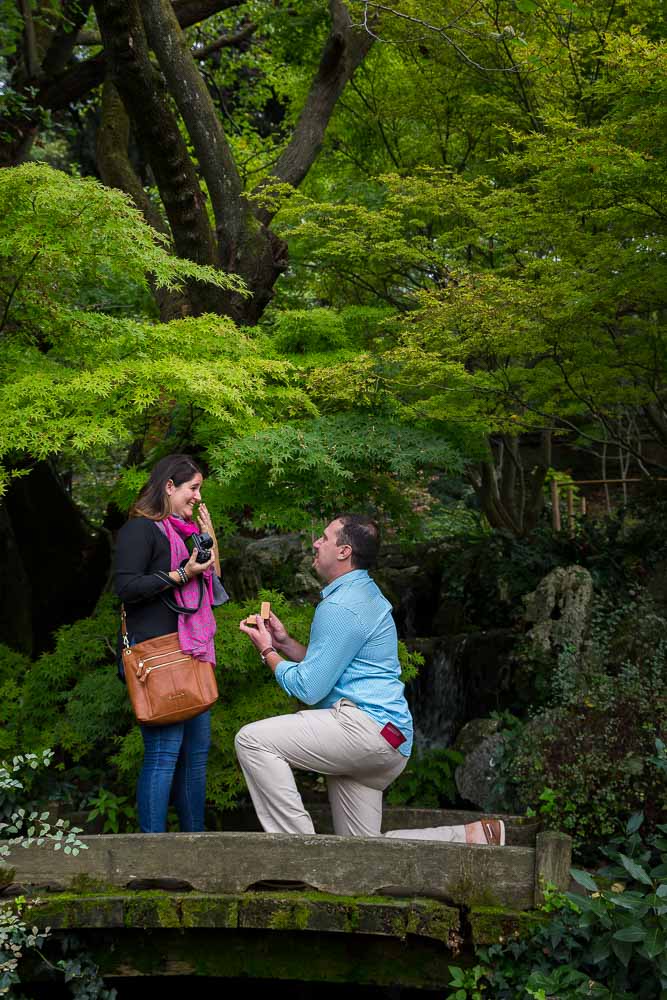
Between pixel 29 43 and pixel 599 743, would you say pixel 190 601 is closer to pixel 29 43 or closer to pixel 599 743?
pixel 599 743

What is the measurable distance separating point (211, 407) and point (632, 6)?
7637 millimetres

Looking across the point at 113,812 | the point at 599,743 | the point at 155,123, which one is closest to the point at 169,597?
the point at 113,812

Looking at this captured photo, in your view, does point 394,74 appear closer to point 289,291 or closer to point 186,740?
point 289,291

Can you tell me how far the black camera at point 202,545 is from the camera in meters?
4.09

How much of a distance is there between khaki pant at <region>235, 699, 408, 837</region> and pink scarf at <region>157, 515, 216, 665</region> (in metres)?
0.46

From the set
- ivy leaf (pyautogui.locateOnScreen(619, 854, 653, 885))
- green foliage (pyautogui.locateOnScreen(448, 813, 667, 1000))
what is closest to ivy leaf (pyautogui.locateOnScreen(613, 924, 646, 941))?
green foliage (pyautogui.locateOnScreen(448, 813, 667, 1000))

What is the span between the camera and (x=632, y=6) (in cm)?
959

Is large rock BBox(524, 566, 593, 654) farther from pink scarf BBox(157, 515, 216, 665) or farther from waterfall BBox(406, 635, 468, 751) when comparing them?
pink scarf BBox(157, 515, 216, 665)

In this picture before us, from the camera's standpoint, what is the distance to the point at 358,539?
4.05m

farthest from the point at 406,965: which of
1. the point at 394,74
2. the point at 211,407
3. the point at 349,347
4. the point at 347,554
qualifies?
the point at 394,74

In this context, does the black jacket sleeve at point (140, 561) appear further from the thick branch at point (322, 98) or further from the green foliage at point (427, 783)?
the thick branch at point (322, 98)

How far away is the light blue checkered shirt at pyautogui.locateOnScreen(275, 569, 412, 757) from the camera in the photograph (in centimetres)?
382

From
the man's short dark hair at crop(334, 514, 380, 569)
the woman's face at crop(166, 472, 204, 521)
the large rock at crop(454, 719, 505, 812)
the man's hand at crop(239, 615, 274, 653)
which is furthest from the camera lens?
the large rock at crop(454, 719, 505, 812)

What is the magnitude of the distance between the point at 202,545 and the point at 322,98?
670cm
